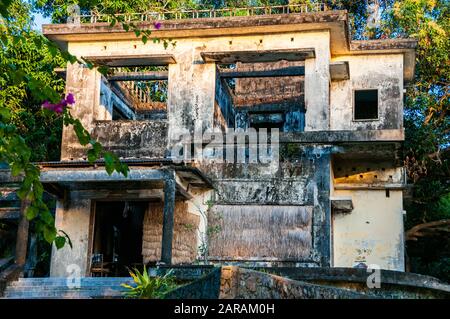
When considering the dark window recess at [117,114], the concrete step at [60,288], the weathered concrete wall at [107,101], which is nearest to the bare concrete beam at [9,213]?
the concrete step at [60,288]

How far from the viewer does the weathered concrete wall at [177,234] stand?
16094 millimetres

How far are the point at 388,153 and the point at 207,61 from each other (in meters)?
4.51

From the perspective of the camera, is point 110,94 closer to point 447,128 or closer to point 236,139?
point 236,139

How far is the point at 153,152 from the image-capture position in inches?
664

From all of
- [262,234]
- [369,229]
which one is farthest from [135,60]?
[369,229]

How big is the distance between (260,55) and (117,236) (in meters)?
6.04

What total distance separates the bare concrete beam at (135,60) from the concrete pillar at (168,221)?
3.64 meters

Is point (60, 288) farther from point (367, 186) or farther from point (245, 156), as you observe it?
point (367, 186)

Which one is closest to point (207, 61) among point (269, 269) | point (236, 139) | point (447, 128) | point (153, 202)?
point (236, 139)

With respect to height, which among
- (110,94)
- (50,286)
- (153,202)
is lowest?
(50,286)

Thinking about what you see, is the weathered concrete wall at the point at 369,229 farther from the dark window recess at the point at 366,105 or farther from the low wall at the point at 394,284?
the low wall at the point at 394,284

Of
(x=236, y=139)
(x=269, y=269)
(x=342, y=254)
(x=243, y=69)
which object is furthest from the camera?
(x=243, y=69)

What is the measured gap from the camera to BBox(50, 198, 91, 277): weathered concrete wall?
16.9 m

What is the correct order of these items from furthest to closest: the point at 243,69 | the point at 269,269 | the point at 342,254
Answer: the point at 243,69 < the point at 342,254 < the point at 269,269
